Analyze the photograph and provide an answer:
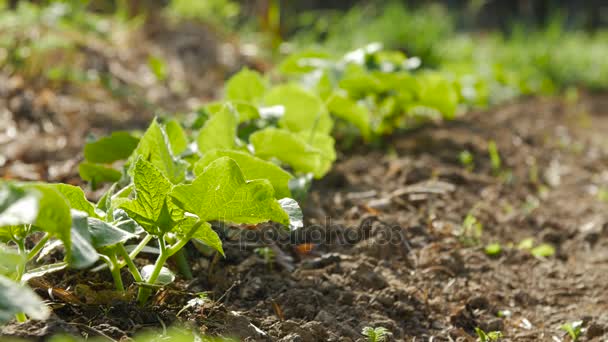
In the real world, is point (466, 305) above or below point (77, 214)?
below

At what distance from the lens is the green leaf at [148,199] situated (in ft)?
3.76

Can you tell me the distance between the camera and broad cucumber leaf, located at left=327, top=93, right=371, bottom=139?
220 cm

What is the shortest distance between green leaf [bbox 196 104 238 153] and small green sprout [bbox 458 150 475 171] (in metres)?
1.29

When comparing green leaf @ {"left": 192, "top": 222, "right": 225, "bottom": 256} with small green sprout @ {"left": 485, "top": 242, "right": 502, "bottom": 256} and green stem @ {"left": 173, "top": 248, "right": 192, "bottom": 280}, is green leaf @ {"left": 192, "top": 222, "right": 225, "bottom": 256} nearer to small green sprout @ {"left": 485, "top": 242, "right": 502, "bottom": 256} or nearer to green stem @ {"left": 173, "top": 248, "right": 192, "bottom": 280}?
green stem @ {"left": 173, "top": 248, "right": 192, "bottom": 280}

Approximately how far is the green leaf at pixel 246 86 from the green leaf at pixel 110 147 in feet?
1.86

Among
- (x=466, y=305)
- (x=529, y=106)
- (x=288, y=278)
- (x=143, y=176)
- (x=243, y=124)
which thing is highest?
(x=143, y=176)

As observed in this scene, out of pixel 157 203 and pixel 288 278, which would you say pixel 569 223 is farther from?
pixel 157 203

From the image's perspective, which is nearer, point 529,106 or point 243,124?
point 243,124

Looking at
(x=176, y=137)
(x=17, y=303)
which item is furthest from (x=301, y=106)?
(x=17, y=303)

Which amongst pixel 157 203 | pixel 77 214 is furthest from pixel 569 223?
pixel 77 214

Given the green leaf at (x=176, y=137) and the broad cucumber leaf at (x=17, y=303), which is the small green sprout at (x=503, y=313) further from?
the broad cucumber leaf at (x=17, y=303)

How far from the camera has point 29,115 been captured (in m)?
2.90

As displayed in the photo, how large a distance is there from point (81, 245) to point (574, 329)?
3.64 ft

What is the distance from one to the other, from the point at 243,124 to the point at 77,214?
A: 105cm
